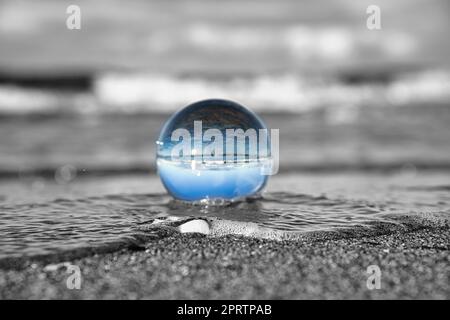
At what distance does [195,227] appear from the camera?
3539mm

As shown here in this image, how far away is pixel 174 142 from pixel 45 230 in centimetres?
116

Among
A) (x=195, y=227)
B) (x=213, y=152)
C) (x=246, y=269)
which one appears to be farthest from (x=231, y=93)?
(x=246, y=269)

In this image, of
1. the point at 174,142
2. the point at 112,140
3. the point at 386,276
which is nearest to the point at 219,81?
the point at 112,140

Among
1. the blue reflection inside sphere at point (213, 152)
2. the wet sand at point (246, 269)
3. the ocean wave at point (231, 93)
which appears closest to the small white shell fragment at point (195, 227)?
the wet sand at point (246, 269)

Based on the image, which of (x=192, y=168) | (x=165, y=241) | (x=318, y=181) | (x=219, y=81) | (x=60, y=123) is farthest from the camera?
(x=219, y=81)

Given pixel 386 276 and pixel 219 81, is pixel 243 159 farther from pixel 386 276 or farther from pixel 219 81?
pixel 219 81

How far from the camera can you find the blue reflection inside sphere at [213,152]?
396 centimetres

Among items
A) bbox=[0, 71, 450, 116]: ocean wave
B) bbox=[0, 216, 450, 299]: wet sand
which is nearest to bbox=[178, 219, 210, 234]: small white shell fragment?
bbox=[0, 216, 450, 299]: wet sand

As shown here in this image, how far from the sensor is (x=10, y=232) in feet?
11.5

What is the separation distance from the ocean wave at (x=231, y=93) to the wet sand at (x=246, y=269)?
18.0m

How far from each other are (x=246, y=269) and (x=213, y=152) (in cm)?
134

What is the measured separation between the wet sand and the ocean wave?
58.9 feet

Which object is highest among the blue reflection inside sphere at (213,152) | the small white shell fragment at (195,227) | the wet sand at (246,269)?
the blue reflection inside sphere at (213,152)

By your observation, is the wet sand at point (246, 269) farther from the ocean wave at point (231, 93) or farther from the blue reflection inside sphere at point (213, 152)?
the ocean wave at point (231, 93)
